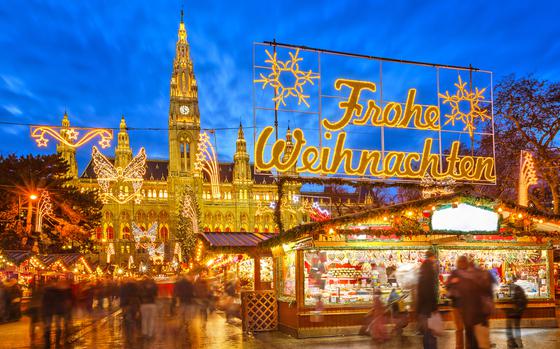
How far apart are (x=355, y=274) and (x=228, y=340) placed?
3.55 metres

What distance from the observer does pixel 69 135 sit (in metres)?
→ 16.3

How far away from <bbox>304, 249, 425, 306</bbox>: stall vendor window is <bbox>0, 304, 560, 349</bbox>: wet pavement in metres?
1.13

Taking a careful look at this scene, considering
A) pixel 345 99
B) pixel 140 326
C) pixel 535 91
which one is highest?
pixel 535 91

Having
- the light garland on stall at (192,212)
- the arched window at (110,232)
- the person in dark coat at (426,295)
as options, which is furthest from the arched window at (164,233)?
the person in dark coat at (426,295)

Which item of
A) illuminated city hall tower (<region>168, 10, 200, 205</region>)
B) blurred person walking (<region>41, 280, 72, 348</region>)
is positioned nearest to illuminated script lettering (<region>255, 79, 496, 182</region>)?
blurred person walking (<region>41, 280, 72, 348</region>)

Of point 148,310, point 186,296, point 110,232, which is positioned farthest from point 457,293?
point 110,232

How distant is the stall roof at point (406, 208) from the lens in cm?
1456

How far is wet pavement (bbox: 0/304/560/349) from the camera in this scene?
1282 centimetres

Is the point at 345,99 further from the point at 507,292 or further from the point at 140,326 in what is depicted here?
the point at 140,326

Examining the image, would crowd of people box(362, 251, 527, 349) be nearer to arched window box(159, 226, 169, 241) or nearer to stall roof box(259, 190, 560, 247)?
stall roof box(259, 190, 560, 247)

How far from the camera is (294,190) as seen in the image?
10600cm

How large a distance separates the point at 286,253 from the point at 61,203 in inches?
996

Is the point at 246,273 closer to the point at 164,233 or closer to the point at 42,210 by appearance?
the point at 42,210

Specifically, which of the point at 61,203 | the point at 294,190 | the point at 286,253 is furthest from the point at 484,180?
the point at 294,190
